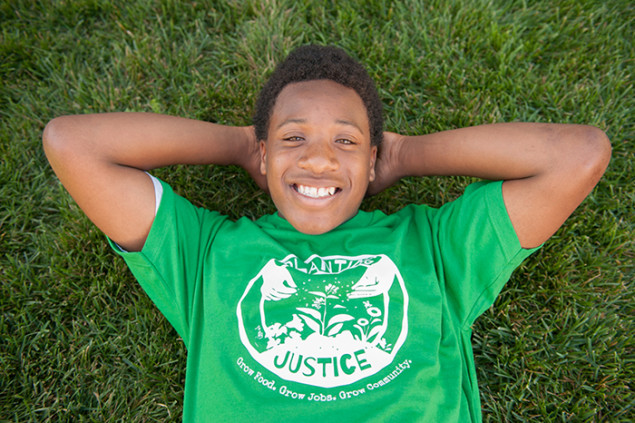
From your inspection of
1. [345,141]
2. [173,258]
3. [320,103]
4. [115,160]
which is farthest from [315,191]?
[115,160]

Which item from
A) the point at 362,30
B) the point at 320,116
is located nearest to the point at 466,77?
the point at 362,30

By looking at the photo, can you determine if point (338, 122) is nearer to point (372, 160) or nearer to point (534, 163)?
point (372, 160)

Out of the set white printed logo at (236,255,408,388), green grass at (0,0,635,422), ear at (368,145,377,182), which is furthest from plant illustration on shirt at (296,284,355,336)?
green grass at (0,0,635,422)

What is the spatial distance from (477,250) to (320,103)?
100 cm

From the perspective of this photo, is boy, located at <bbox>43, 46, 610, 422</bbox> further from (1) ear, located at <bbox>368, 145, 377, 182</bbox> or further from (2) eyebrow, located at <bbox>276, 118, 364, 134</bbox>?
(1) ear, located at <bbox>368, 145, 377, 182</bbox>

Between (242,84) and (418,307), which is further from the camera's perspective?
(242,84)

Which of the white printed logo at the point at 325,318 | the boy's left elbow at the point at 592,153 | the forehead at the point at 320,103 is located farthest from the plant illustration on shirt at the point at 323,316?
the boy's left elbow at the point at 592,153

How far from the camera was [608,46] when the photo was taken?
3.18m

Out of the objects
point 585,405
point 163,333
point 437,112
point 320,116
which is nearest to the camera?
point 320,116

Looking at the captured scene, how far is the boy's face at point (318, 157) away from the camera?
2.14 m

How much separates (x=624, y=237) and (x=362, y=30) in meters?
2.17

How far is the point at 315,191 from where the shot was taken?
2182 millimetres

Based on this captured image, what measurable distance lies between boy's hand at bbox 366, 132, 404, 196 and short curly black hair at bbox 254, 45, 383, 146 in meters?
0.06

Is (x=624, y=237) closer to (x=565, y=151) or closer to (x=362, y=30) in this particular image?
(x=565, y=151)
